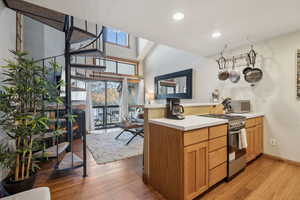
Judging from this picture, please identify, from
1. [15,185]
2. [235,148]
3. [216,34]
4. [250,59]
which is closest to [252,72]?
[250,59]

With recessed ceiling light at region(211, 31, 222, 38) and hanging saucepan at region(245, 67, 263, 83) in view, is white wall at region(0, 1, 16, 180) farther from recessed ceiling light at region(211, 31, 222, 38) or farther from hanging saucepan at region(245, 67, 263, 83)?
hanging saucepan at region(245, 67, 263, 83)

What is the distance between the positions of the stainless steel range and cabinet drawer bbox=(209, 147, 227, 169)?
0.11m

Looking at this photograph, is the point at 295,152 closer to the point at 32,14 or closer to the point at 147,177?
Result: the point at 147,177

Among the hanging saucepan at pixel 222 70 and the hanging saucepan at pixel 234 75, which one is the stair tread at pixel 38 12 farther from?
the hanging saucepan at pixel 234 75

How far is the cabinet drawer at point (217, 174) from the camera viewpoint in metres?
1.69

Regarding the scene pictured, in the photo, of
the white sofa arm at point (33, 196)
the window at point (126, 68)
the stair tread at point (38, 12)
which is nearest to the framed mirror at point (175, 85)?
the window at point (126, 68)

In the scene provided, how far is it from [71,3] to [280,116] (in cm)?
395

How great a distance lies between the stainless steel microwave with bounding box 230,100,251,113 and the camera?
272 centimetres

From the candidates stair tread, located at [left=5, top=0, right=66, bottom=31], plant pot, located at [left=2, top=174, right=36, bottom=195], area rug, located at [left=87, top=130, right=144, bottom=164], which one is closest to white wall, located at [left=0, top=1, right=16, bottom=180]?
stair tread, located at [left=5, top=0, right=66, bottom=31]

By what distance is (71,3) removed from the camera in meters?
1.70

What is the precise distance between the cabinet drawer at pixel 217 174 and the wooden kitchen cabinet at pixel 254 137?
0.82m

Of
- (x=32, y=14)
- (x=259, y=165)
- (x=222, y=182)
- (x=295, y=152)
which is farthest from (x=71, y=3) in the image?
(x=295, y=152)

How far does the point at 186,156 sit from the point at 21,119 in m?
1.86

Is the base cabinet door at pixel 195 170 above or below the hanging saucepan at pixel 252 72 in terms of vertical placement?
below
